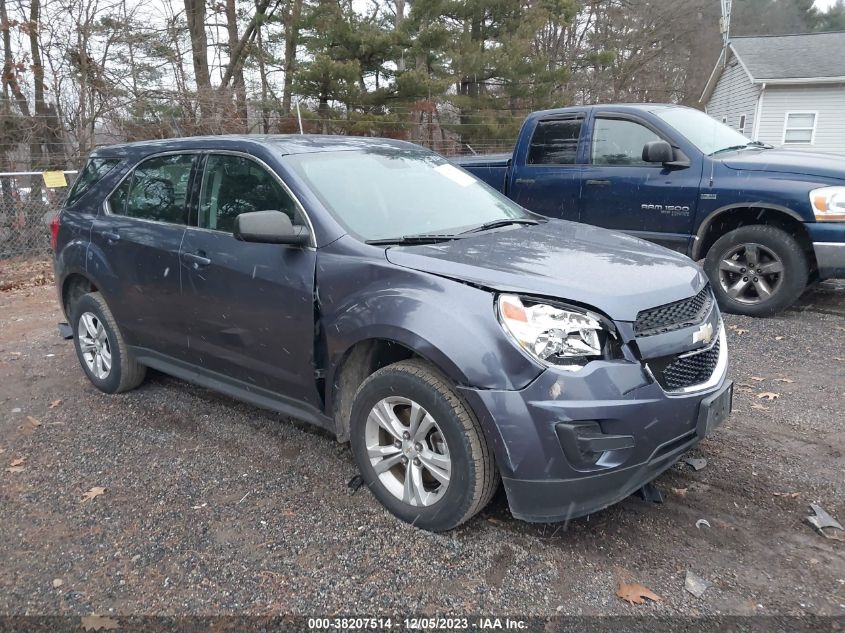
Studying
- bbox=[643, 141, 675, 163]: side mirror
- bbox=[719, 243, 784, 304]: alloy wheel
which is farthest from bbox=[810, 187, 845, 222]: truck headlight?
bbox=[643, 141, 675, 163]: side mirror

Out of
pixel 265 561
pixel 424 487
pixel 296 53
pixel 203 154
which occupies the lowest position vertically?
pixel 265 561

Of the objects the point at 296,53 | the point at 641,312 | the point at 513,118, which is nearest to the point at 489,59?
the point at 513,118

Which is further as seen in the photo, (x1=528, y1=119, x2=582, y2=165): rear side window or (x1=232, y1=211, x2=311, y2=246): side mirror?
(x1=528, y1=119, x2=582, y2=165): rear side window

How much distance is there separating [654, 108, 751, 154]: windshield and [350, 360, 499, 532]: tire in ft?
15.8

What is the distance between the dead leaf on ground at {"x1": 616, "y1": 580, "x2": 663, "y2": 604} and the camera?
2463 mm

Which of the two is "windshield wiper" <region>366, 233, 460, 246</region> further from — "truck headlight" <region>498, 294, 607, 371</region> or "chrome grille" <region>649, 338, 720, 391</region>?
"chrome grille" <region>649, 338, 720, 391</region>

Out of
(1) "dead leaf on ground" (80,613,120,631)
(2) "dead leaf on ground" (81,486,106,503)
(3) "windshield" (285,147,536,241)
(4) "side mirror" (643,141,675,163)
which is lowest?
(1) "dead leaf on ground" (80,613,120,631)

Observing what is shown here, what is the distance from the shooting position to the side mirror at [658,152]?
6129 mm

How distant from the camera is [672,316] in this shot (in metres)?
2.82

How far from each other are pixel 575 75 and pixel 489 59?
913cm

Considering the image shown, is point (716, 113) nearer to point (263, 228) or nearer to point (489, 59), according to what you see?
point (489, 59)

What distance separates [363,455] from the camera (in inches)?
121

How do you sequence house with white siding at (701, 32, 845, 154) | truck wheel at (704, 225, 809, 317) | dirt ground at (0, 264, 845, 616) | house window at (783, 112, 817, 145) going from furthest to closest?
house window at (783, 112, 817, 145) → house with white siding at (701, 32, 845, 154) → truck wheel at (704, 225, 809, 317) → dirt ground at (0, 264, 845, 616)

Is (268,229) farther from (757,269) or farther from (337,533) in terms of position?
(757,269)
